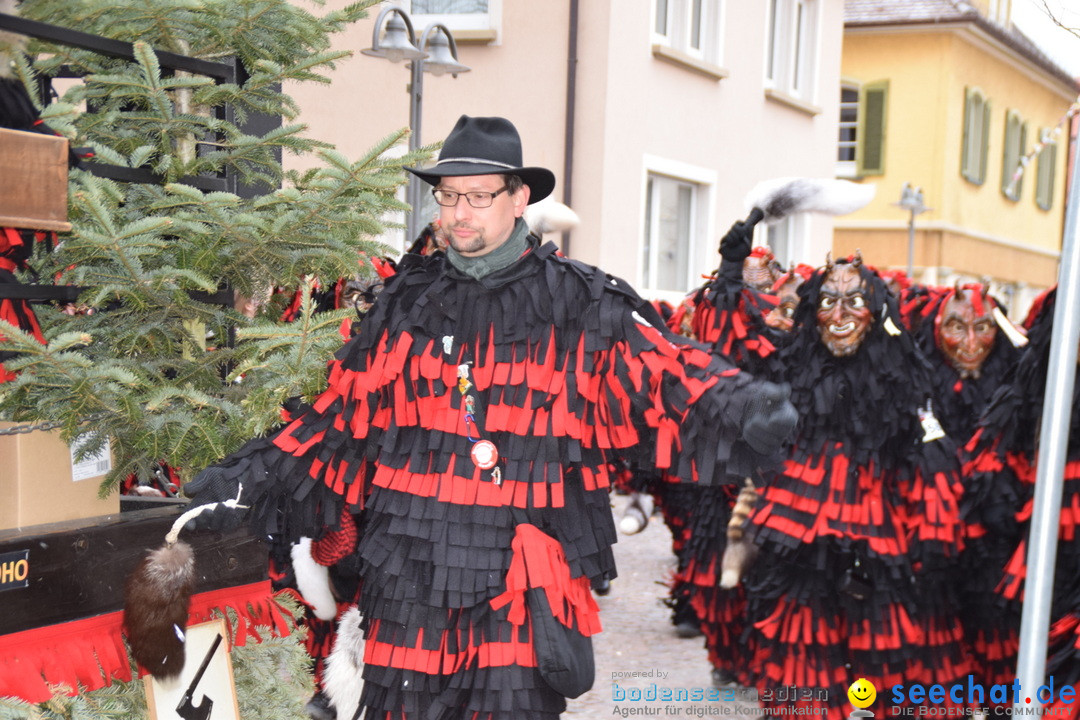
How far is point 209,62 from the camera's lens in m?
3.24

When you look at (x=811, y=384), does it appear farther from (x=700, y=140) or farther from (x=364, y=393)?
(x=700, y=140)

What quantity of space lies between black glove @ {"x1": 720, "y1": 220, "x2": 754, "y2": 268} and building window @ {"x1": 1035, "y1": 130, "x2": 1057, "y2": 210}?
86.5ft

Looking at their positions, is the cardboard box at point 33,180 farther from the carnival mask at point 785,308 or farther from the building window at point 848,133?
the building window at point 848,133

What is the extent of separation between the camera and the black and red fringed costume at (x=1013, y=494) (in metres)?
4.58

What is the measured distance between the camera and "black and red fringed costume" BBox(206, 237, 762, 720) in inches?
118

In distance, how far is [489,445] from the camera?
307cm

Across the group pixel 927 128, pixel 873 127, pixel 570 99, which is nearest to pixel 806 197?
pixel 570 99

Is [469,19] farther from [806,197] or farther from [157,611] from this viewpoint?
[157,611]

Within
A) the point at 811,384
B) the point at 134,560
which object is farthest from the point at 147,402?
the point at 811,384

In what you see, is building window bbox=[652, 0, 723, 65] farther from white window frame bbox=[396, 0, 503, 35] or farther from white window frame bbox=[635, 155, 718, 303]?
white window frame bbox=[396, 0, 503, 35]

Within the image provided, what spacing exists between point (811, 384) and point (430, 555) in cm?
286

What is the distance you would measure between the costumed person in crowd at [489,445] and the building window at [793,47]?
546 inches

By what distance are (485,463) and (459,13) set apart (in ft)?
37.0

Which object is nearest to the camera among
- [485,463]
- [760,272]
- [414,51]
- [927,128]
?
[485,463]
